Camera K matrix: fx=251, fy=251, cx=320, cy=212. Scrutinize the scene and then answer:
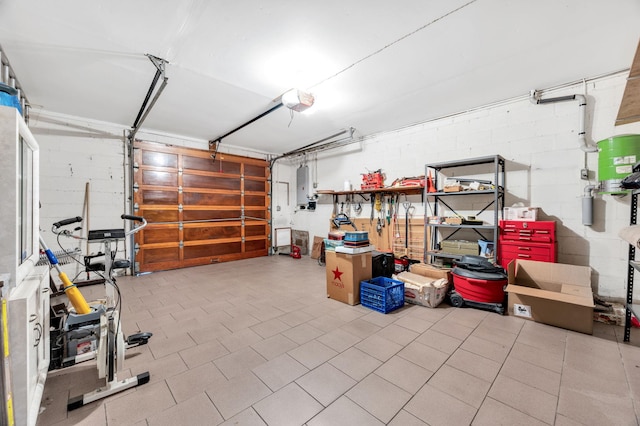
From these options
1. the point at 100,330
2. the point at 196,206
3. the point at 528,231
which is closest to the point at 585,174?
the point at 528,231

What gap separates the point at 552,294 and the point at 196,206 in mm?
6014

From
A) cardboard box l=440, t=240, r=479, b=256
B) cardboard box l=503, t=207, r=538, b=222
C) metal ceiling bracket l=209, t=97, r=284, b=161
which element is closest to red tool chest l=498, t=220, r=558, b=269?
cardboard box l=503, t=207, r=538, b=222

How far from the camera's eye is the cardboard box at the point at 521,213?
318 centimetres

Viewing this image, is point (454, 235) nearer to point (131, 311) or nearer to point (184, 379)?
point (184, 379)

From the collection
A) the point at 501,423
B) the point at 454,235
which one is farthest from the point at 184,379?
the point at 454,235

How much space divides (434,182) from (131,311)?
478 cm

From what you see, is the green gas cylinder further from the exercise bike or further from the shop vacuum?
the exercise bike

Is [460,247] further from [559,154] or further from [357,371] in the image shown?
[357,371]

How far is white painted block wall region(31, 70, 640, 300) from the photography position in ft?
9.75

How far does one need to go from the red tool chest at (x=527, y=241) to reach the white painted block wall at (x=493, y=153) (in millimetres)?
434

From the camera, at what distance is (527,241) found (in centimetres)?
315

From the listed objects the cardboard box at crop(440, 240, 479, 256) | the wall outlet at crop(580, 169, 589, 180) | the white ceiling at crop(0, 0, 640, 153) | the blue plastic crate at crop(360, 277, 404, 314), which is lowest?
the blue plastic crate at crop(360, 277, 404, 314)

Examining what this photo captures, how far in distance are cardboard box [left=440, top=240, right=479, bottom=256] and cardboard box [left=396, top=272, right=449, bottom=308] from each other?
0.64 metres

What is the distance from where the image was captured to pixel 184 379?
5.90ft
